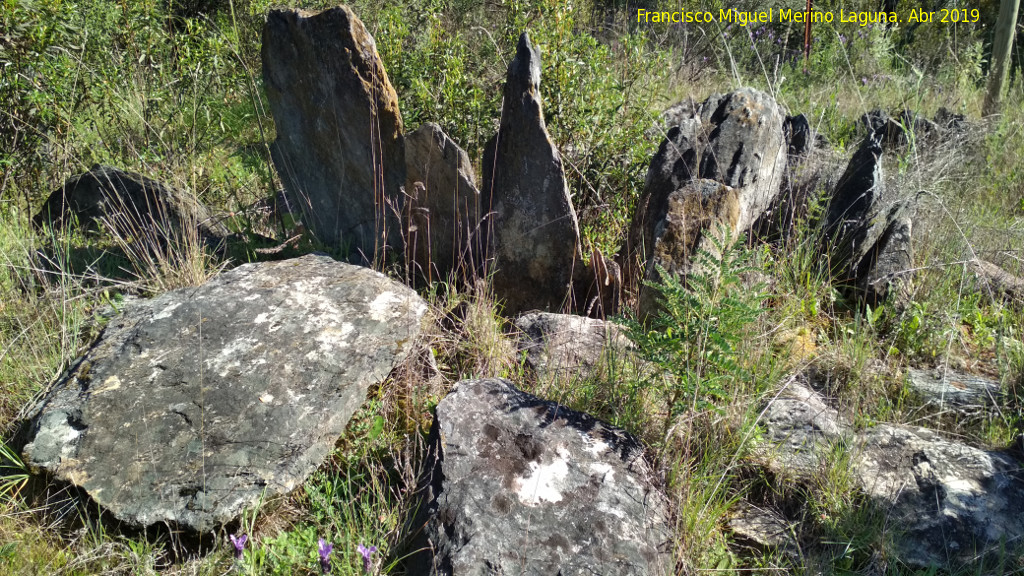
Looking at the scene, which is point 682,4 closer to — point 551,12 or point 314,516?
point 551,12

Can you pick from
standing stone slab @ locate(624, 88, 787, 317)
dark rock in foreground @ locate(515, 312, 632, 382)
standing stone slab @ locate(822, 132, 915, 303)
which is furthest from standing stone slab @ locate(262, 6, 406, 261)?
standing stone slab @ locate(822, 132, 915, 303)

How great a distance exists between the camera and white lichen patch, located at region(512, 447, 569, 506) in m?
2.26

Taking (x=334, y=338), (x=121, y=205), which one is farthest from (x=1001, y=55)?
(x=121, y=205)

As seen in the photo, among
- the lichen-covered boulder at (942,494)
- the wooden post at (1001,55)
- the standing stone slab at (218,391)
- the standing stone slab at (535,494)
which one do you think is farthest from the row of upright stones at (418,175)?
the wooden post at (1001,55)

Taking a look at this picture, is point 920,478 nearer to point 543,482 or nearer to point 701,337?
point 701,337

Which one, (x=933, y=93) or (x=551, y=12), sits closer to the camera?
(x=551, y=12)

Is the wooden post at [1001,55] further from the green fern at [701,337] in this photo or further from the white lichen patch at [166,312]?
the white lichen patch at [166,312]

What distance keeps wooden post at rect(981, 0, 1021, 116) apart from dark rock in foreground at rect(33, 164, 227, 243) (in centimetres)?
667

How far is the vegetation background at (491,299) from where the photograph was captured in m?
2.36

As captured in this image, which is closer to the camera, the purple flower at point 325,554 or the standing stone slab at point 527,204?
the purple flower at point 325,554

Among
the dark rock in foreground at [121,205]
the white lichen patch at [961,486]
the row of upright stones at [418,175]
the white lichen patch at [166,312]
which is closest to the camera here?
the white lichen patch at [961,486]

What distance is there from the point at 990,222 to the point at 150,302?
4.90m

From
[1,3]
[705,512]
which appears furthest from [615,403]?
[1,3]

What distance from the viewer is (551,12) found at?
4367mm
